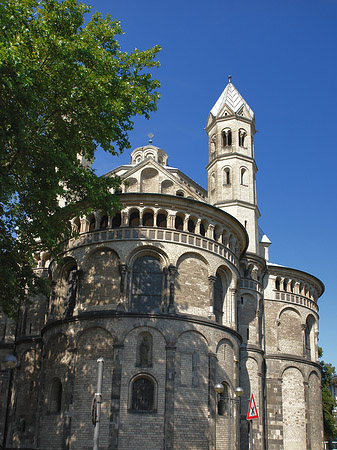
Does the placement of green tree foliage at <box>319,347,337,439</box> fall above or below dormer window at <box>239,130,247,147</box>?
below

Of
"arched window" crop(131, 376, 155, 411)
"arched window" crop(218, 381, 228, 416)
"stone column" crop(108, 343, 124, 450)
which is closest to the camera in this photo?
"stone column" crop(108, 343, 124, 450)

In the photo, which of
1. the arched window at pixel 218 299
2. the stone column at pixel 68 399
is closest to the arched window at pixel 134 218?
the arched window at pixel 218 299

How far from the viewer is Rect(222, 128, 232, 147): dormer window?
1704 inches

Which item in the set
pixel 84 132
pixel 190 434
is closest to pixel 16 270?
pixel 84 132

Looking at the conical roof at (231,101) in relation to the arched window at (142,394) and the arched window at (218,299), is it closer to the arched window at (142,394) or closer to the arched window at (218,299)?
the arched window at (218,299)

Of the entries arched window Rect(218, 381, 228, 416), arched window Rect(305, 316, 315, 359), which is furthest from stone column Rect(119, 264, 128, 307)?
arched window Rect(305, 316, 315, 359)

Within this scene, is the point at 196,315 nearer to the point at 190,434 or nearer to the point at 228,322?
the point at 228,322

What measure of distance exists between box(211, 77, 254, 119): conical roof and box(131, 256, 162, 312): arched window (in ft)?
60.7

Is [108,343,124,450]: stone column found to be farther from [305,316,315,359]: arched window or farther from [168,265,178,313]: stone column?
[305,316,315,359]: arched window

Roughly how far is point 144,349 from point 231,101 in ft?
79.5

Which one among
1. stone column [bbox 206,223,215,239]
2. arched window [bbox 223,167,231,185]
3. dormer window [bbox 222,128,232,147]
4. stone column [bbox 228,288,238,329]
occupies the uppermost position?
dormer window [bbox 222,128,232,147]

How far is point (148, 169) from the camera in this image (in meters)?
37.5

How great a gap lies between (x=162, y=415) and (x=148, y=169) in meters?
17.0

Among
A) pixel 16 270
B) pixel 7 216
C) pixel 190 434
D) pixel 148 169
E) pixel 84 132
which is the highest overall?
pixel 148 169
